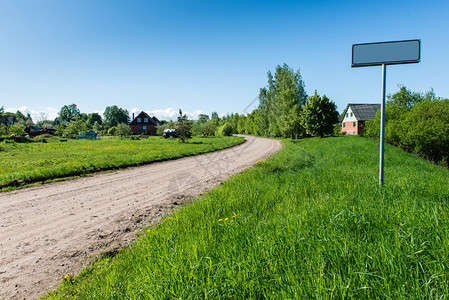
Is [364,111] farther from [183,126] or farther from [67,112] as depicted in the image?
[67,112]

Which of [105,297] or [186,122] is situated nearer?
[105,297]

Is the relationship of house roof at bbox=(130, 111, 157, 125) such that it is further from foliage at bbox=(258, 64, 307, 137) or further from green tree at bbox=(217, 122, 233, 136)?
foliage at bbox=(258, 64, 307, 137)

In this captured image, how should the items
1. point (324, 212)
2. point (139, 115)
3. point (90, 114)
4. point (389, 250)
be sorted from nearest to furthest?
point (389, 250) → point (324, 212) → point (139, 115) → point (90, 114)

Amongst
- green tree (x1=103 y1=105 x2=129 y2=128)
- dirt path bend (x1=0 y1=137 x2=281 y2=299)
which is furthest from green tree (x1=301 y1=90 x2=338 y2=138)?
green tree (x1=103 y1=105 x2=129 y2=128)

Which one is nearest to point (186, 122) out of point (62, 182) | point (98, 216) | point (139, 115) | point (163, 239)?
point (62, 182)

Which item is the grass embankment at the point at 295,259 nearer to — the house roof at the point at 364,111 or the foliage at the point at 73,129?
the house roof at the point at 364,111

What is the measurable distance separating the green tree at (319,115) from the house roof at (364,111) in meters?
19.1

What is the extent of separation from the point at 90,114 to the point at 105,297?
15104 centimetres

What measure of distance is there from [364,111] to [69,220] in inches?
2464

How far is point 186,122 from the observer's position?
102ft

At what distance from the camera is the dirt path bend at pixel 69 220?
3.32m

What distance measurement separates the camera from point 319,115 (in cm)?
3684

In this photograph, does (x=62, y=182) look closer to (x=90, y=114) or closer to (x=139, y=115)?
(x=139, y=115)

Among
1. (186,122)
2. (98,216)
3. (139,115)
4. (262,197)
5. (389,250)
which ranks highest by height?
(139,115)
